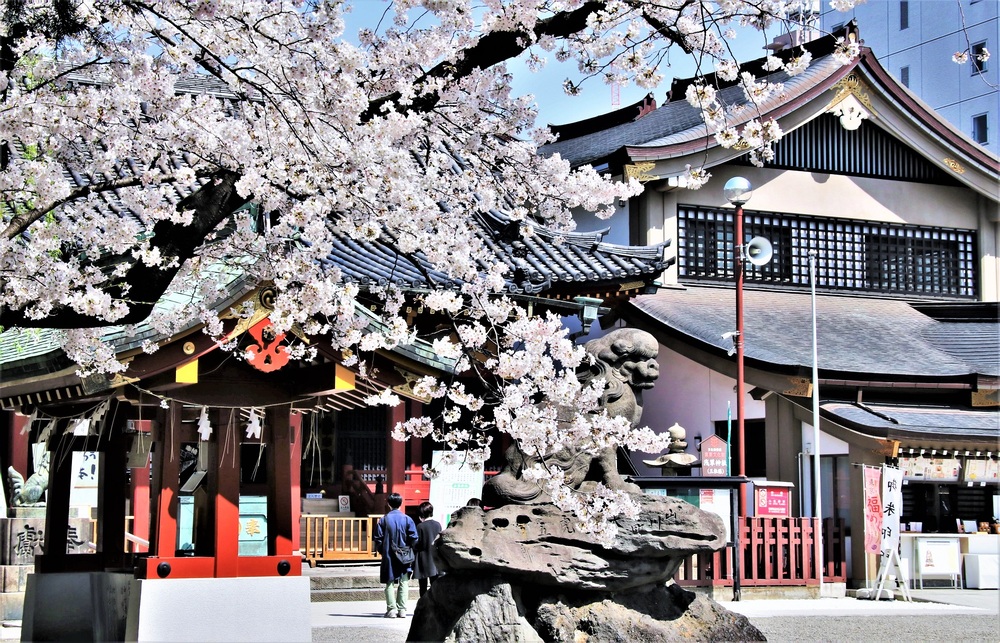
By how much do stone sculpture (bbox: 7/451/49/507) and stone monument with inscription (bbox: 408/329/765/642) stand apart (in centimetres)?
697

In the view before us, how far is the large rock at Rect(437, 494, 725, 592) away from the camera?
30.8 ft

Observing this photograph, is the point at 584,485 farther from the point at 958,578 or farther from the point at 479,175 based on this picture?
the point at 958,578

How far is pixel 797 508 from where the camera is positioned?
62.8ft

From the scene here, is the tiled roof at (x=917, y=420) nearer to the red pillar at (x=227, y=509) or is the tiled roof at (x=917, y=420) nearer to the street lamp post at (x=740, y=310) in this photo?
the street lamp post at (x=740, y=310)

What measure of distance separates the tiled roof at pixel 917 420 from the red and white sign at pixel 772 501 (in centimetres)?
188

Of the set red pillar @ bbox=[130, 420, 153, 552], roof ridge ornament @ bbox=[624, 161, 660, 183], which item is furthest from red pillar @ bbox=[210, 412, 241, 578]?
roof ridge ornament @ bbox=[624, 161, 660, 183]

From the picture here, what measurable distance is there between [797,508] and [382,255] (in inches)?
308

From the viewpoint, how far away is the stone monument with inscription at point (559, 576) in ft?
30.8

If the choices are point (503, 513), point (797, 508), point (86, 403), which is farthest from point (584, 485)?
point (797, 508)

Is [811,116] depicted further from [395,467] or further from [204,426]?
[204,426]

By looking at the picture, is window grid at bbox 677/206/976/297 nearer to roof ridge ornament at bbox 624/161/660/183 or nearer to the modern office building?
roof ridge ornament at bbox 624/161/660/183

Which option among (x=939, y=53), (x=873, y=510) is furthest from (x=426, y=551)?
(x=939, y=53)

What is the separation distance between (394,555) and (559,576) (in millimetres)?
4022

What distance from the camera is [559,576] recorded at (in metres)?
9.43
